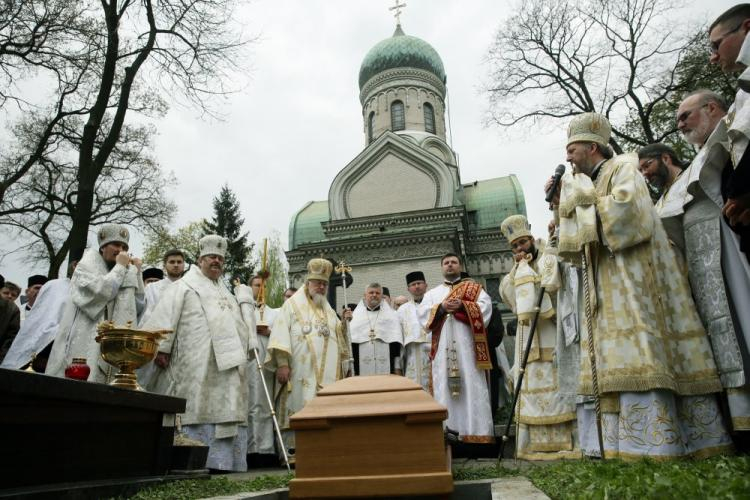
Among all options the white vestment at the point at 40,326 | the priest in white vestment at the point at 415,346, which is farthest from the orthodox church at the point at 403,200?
the white vestment at the point at 40,326

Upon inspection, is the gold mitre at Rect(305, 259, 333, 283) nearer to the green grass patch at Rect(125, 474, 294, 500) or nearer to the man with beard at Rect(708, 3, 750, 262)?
the green grass patch at Rect(125, 474, 294, 500)

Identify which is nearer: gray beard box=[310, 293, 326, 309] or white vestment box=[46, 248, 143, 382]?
white vestment box=[46, 248, 143, 382]

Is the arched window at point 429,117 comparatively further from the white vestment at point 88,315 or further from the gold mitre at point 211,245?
the white vestment at point 88,315

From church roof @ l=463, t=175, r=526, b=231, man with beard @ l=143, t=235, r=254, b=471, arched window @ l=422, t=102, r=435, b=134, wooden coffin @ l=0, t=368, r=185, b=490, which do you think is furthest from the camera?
arched window @ l=422, t=102, r=435, b=134

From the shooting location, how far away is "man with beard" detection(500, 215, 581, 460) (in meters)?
5.47

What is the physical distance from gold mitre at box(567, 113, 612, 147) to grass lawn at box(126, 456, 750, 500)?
2471mm

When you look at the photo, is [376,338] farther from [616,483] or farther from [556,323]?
[616,483]

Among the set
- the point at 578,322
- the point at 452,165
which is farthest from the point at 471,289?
the point at 452,165

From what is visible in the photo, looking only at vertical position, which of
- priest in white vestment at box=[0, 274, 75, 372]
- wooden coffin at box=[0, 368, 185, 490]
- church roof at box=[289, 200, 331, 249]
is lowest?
wooden coffin at box=[0, 368, 185, 490]

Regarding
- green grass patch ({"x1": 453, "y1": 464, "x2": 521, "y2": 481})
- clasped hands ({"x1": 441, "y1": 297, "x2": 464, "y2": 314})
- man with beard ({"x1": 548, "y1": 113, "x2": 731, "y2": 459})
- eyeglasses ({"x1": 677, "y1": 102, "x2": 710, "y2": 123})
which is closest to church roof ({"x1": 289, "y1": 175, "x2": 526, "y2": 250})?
clasped hands ({"x1": 441, "y1": 297, "x2": 464, "y2": 314})

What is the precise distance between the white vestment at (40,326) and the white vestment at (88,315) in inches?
38.7

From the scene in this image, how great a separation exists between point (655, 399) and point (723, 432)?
1.62 ft

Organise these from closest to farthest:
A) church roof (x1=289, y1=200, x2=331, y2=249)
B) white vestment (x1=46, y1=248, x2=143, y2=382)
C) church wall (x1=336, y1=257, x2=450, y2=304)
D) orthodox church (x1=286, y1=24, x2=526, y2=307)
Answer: white vestment (x1=46, y1=248, x2=143, y2=382) < church wall (x1=336, y1=257, x2=450, y2=304) < orthodox church (x1=286, y1=24, x2=526, y2=307) < church roof (x1=289, y1=200, x2=331, y2=249)

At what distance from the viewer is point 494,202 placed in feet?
93.9
